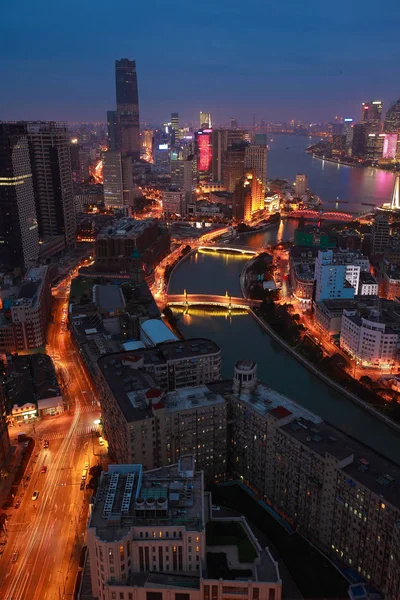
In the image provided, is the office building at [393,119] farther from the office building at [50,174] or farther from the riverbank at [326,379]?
the riverbank at [326,379]

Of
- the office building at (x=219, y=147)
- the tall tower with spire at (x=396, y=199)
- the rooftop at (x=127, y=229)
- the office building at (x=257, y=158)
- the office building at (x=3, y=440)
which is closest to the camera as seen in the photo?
the office building at (x=3, y=440)

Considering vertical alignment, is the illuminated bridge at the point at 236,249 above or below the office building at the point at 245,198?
below

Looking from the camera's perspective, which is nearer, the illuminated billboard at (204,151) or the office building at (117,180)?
the office building at (117,180)

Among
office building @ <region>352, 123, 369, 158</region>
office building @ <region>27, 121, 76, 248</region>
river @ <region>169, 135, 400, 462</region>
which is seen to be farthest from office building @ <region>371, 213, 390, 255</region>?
office building @ <region>352, 123, 369, 158</region>

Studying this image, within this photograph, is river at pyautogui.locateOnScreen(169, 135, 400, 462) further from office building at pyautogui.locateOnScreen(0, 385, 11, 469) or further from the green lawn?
office building at pyautogui.locateOnScreen(0, 385, 11, 469)

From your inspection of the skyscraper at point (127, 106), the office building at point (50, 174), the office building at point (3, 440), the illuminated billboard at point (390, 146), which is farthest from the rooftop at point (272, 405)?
the illuminated billboard at point (390, 146)

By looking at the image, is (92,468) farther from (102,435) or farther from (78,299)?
(78,299)
